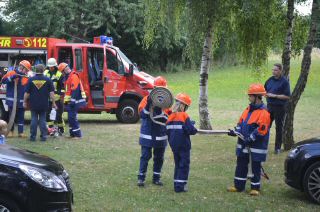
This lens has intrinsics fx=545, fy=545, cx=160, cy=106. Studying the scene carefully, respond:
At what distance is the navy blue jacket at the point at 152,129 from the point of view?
857cm

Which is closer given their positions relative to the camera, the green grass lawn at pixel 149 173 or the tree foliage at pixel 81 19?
the green grass lawn at pixel 149 173

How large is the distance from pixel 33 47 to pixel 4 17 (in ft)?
90.4

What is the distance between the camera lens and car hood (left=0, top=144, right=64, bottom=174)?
228 inches

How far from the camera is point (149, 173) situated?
9.76 m

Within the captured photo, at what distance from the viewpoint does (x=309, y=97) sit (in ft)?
89.4

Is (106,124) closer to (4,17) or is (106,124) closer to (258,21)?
(258,21)

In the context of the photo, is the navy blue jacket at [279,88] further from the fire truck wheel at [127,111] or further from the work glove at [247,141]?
the fire truck wheel at [127,111]

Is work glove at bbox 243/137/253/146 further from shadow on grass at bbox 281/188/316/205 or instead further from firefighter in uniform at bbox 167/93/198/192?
shadow on grass at bbox 281/188/316/205

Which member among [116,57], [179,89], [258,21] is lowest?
[179,89]

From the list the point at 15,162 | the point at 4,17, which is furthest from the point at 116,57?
the point at 4,17

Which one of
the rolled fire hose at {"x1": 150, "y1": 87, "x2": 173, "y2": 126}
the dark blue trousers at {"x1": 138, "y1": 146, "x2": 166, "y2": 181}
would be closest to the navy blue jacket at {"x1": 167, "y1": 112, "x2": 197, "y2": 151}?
the rolled fire hose at {"x1": 150, "y1": 87, "x2": 173, "y2": 126}

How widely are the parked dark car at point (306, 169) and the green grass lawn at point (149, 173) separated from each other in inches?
9.0

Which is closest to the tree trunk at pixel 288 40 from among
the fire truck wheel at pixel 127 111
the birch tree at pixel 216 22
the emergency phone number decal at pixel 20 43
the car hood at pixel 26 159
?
the birch tree at pixel 216 22

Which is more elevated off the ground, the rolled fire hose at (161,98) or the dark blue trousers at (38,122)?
the rolled fire hose at (161,98)
